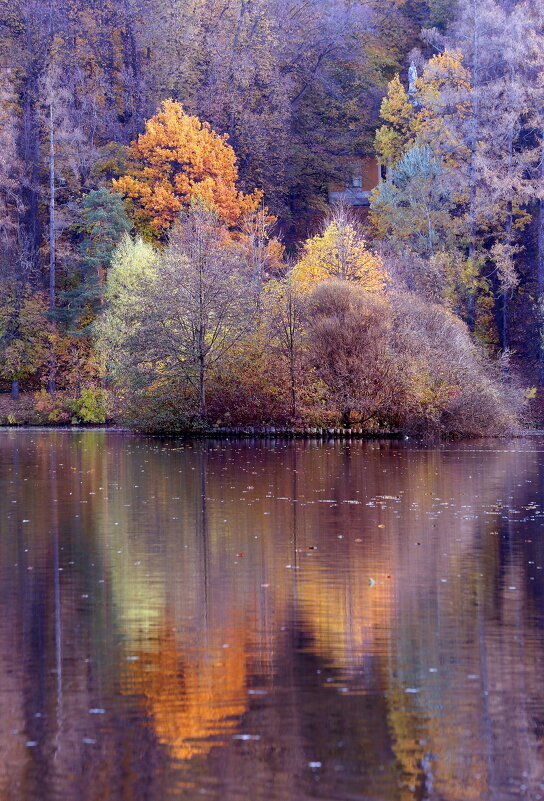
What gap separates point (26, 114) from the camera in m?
59.0

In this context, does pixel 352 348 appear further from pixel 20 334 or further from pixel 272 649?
pixel 272 649

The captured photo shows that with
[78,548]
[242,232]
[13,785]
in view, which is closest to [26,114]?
[242,232]

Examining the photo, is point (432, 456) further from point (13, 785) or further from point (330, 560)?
point (13, 785)

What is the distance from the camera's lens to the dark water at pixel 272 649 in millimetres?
7027

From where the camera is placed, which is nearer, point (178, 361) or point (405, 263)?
point (178, 361)

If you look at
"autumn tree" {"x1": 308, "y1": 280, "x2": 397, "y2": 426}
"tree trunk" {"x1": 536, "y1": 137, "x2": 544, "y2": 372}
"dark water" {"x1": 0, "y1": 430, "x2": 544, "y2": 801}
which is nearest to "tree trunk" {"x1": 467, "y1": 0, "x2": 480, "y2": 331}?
"tree trunk" {"x1": 536, "y1": 137, "x2": 544, "y2": 372}

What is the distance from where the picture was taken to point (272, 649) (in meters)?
9.72

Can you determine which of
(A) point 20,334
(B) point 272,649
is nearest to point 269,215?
(A) point 20,334

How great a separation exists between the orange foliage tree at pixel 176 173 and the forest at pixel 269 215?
14cm

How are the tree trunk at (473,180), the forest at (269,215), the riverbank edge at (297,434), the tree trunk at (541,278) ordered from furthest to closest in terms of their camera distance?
the tree trunk at (473,180) → the tree trunk at (541,278) → the forest at (269,215) → the riverbank edge at (297,434)

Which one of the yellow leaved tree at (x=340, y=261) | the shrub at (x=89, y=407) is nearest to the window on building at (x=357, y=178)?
the yellow leaved tree at (x=340, y=261)

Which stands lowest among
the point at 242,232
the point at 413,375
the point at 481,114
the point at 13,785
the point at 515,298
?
the point at 13,785

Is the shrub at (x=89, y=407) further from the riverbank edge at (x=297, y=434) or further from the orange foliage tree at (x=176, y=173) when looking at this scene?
the riverbank edge at (x=297, y=434)

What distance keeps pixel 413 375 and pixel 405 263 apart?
11.9 metres
